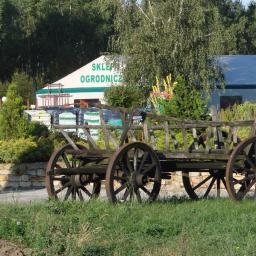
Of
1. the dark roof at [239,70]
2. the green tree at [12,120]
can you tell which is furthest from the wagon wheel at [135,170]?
the dark roof at [239,70]

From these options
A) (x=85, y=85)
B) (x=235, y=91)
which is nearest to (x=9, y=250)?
(x=235, y=91)

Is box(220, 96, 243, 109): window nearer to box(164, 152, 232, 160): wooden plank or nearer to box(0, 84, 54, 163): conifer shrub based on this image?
box(0, 84, 54, 163): conifer shrub

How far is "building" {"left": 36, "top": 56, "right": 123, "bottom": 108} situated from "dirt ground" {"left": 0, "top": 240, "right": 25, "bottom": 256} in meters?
30.0

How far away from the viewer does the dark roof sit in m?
38.9

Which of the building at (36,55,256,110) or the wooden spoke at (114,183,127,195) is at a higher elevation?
the building at (36,55,256,110)

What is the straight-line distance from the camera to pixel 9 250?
7465 mm

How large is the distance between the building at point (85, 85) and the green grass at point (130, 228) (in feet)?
91.6

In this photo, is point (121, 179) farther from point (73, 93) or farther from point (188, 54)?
point (73, 93)

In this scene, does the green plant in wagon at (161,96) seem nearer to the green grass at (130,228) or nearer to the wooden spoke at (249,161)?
the wooden spoke at (249,161)

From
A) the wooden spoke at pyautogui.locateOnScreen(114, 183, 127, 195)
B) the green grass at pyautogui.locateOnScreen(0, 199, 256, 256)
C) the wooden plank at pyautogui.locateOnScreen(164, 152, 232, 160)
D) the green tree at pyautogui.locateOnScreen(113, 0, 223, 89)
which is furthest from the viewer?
the green tree at pyautogui.locateOnScreen(113, 0, 223, 89)

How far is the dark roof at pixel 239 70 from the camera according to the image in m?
38.9

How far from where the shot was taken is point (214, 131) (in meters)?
11.7

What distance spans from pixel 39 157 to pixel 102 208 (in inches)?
336

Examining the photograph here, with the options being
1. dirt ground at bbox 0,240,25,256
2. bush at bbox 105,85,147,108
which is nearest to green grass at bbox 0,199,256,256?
dirt ground at bbox 0,240,25,256
